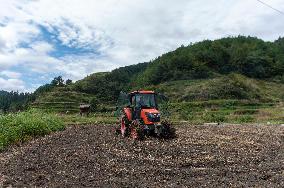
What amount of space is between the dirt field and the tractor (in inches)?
31.4

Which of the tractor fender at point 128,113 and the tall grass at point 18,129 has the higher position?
the tractor fender at point 128,113

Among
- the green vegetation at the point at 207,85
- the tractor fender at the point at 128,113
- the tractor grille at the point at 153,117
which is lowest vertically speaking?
the tractor grille at the point at 153,117

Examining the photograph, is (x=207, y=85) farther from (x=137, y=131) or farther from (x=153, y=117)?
(x=137, y=131)

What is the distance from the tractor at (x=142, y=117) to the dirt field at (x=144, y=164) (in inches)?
31.4

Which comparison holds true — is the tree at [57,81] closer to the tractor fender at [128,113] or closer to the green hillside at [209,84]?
the green hillside at [209,84]

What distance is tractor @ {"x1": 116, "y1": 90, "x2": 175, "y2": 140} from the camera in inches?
748

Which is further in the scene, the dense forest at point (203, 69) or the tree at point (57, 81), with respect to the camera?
the tree at point (57, 81)

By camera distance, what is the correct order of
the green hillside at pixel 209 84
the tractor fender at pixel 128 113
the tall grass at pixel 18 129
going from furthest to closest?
the green hillside at pixel 209 84, the tractor fender at pixel 128 113, the tall grass at pixel 18 129

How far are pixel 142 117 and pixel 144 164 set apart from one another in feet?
22.0

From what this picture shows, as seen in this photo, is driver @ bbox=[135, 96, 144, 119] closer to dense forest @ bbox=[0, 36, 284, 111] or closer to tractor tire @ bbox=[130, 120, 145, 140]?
tractor tire @ bbox=[130, 120, 145, 140]

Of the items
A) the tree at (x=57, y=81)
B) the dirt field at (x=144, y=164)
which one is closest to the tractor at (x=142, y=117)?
the dirt field at (x=144, y=164)

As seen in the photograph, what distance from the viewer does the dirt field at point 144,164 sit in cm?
1046

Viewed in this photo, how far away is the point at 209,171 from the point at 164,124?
7661 millimetres

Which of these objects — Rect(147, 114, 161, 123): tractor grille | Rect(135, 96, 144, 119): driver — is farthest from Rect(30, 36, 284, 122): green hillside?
Rect(147, 114, 161, 123): tractor grille
